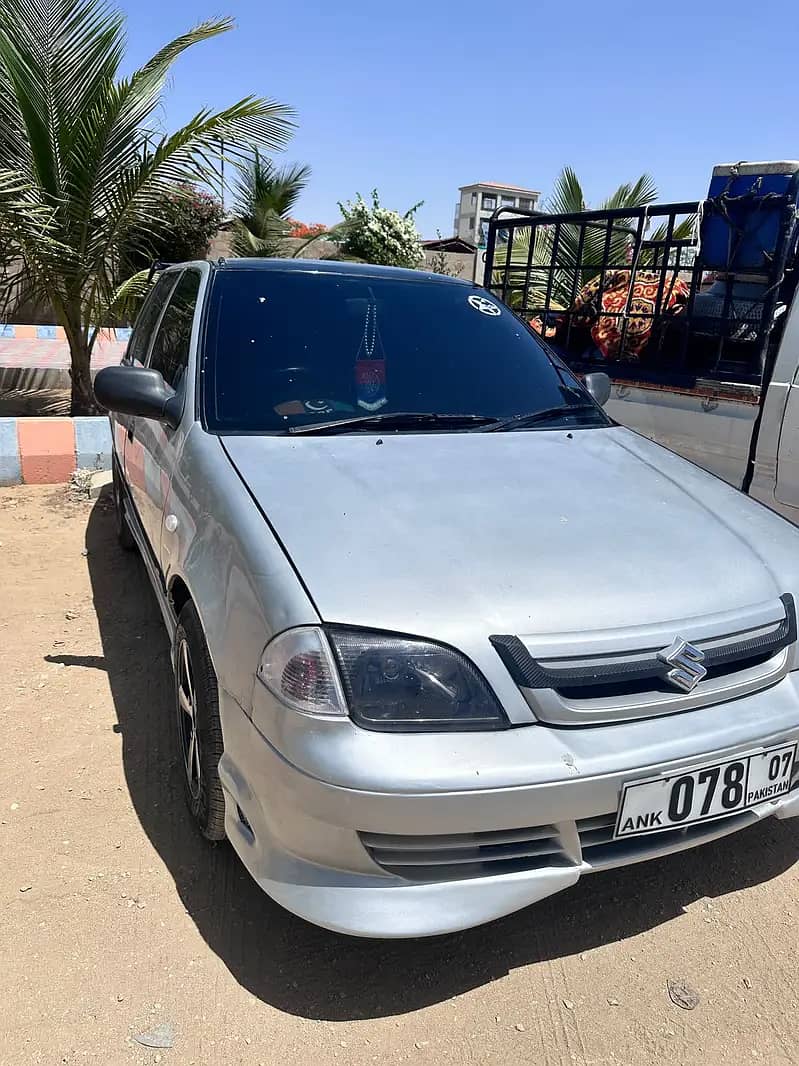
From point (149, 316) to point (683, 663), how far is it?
3.30m

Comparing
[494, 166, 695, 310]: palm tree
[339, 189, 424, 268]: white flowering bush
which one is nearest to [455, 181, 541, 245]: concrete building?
[339, 189, 424, 268]: white flowering bush

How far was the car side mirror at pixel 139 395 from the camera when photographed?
2748 millimetres

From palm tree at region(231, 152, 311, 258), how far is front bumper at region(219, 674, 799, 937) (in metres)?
16.8

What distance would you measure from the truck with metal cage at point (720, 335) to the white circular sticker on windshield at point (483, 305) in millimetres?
1245

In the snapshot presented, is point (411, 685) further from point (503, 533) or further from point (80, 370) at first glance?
point (80, 370)

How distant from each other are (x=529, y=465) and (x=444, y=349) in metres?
0.78

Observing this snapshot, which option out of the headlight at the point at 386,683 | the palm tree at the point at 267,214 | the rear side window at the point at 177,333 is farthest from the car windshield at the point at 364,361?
the palm tree at the point at 267,214

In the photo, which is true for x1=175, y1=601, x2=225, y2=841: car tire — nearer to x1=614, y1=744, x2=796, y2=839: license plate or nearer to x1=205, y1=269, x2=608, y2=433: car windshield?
x1=205, y1=269, x2=608, y2=433: car windshield

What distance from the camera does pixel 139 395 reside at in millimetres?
2746

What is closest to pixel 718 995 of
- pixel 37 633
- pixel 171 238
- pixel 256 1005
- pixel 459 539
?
pixel 256 1005

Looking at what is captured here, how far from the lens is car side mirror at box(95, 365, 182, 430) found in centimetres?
275

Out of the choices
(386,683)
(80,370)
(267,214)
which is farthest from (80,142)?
(267,214)

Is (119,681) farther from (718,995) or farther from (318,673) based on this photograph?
(718,995)

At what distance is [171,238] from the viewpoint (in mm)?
16344
